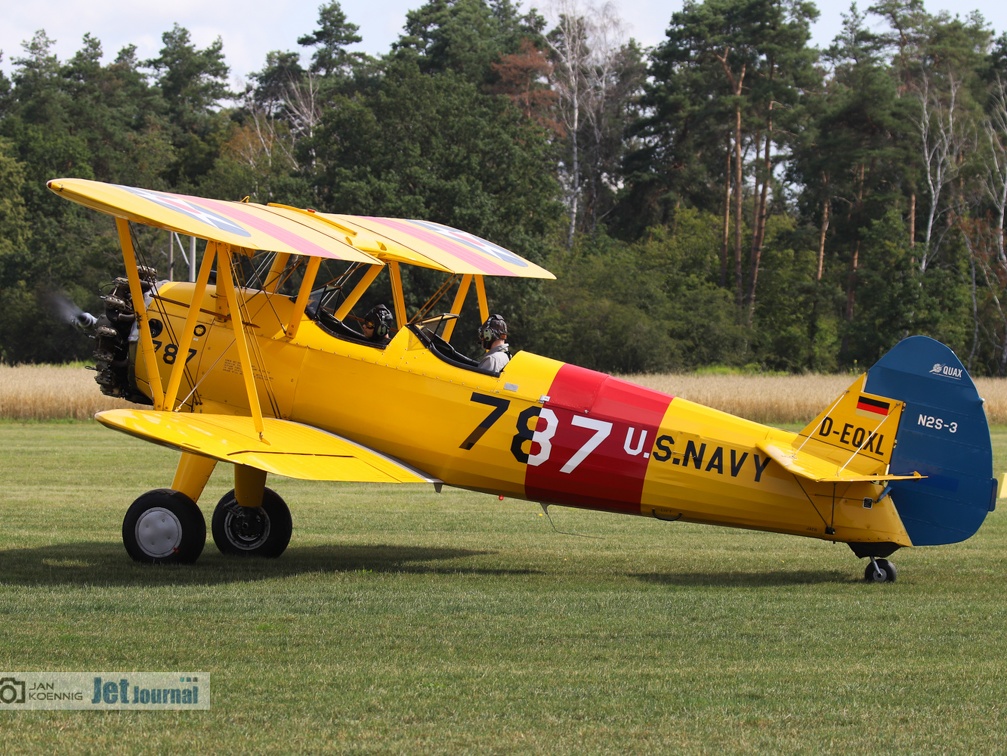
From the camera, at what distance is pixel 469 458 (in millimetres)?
8945

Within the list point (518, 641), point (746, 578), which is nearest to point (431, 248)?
point (746, 578)

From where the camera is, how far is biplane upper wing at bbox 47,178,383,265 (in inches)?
321

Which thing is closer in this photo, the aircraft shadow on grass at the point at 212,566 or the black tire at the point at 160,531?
the aircraft shadow on grass at the point at 212,566

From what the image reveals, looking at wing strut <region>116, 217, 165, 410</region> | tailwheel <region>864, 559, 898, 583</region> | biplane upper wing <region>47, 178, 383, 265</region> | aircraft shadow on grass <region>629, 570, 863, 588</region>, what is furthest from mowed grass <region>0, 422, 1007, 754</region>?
biplane upper wing <region>47, 178, 383, 265</region>

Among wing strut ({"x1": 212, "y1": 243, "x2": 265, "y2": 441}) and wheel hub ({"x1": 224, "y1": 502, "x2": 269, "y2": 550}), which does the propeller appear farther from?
wheel hub ({"x1": 224, "y1": 502, "x2": 269, "y2": 550})

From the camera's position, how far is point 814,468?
Answer: 8.33 metres

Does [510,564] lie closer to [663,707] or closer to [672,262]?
[663,707]

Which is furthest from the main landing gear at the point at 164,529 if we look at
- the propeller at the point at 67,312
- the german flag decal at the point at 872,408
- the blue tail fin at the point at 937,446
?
the blue tail fin at the point at 937,446

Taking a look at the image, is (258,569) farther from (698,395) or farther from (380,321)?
(698,395)

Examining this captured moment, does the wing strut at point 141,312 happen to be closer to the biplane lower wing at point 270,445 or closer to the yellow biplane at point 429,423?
the yellow biplane at point 429,423

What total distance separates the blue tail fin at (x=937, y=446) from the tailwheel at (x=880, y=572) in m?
0.57

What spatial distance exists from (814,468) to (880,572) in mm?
1072

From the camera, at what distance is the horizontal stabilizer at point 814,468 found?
815 cm

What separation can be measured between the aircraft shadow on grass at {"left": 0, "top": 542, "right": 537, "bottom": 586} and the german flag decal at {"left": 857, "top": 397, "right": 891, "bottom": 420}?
2667mm
